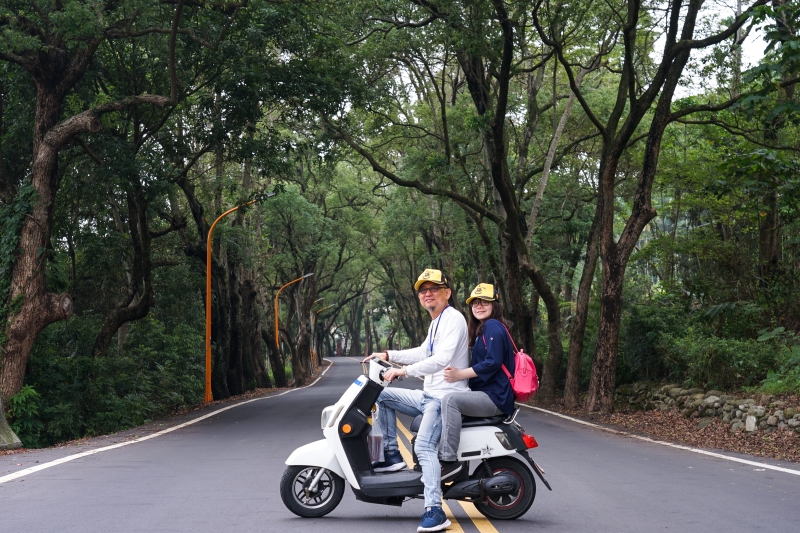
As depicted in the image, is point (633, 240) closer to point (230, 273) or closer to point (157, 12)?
point (157, 12)

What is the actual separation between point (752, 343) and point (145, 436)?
1097 centimetres

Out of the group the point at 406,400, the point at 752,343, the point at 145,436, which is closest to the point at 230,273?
the point at 145,436

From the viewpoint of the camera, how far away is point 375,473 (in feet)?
19.9

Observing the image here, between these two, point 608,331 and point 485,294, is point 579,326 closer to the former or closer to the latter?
point 608,331

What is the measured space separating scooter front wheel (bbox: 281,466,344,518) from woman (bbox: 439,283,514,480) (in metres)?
0.85

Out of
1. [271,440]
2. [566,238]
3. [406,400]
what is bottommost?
[271,440]

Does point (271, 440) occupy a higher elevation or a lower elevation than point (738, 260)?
lower

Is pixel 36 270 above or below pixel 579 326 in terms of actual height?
above

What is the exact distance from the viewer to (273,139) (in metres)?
19.8

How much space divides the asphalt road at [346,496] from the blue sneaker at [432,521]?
0.23m

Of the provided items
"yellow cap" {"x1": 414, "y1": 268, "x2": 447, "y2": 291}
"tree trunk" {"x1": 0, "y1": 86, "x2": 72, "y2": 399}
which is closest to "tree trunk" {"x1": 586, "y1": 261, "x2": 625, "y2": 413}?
"tree trunk" {"x1": 0, "y1": 86, "x2": 72, "y2": 399}

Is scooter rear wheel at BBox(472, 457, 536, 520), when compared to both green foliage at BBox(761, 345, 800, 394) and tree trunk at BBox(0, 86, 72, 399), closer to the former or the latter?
green foliage at BBox(761, 345, 800, 394)

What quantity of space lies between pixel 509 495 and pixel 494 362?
1.03m

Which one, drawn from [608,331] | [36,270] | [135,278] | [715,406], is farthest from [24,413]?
[715,406]
